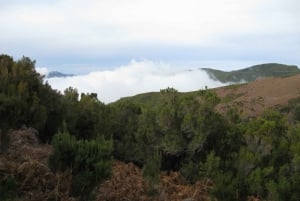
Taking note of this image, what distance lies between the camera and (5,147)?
26.3 ft

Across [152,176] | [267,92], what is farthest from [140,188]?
[267,92]

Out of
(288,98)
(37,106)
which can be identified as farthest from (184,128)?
(288,98)

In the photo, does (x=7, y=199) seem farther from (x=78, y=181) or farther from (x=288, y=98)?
(x=288, y=98)

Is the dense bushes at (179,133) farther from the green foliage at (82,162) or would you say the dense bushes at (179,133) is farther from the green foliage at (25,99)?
the green foliage at (82,162)

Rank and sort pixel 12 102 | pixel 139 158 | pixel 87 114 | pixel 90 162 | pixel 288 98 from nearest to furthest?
pixel 90 162 → pixel 12 102 → pixel 139 158 → pixel 87 114 → pixel 288 98

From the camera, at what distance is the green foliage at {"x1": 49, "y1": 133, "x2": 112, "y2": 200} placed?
636cm

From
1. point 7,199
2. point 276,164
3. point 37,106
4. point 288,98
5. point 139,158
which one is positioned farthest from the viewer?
point 288,98

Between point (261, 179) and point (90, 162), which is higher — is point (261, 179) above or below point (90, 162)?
below

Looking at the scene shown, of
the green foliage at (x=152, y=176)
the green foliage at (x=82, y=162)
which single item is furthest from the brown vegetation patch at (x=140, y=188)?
the green foliage at (x=82, y=162)

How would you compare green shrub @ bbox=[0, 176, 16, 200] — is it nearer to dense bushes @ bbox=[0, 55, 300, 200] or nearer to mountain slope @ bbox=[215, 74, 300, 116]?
dense bushes @ bbox=[0, 55, 300, 200]

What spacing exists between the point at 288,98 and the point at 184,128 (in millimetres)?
88657

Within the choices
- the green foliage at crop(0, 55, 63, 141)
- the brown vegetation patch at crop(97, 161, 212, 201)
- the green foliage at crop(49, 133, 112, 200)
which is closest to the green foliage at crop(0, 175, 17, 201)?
the green foliage at crop(49, 133, 112, 200)

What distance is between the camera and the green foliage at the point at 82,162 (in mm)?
6355

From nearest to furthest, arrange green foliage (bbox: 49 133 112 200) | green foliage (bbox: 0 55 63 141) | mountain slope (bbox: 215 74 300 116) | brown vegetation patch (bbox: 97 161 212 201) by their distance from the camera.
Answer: green foliage (bbox: 49 133 112 200)
brown vegetation patch (bbox: 97 161 212 201)
green foliage (bbox: 0 55 63 141)
mountain slope (bbox: 215 74 300 116)
